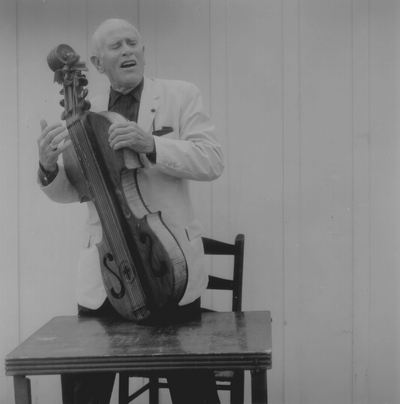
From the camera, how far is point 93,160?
178cm

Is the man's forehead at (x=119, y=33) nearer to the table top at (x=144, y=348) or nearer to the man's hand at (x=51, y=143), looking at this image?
the man's hand at (x=51, y=143)

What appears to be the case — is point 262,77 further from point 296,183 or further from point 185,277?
point 185,277

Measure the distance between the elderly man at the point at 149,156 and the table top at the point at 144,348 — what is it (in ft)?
0.49

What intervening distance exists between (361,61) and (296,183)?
0.60 metres

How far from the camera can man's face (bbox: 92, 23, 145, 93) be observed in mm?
1916

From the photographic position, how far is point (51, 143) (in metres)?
1.82

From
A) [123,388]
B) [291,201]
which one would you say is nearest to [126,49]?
[291,201]

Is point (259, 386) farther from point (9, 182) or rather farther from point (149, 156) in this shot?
point (9, 182)

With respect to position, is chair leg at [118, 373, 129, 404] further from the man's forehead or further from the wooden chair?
the man's forehead

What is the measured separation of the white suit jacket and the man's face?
0.08 m

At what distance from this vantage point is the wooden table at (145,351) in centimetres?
144

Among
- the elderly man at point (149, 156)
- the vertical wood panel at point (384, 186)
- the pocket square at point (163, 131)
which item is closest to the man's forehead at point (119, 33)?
the elderly man at point (149, 156)

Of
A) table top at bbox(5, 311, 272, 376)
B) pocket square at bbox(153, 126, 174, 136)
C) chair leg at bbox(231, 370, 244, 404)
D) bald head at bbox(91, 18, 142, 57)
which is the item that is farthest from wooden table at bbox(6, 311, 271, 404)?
bald head at bbox(91, 18, 142, 57)

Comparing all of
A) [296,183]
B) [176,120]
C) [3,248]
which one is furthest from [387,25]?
[3,248]
